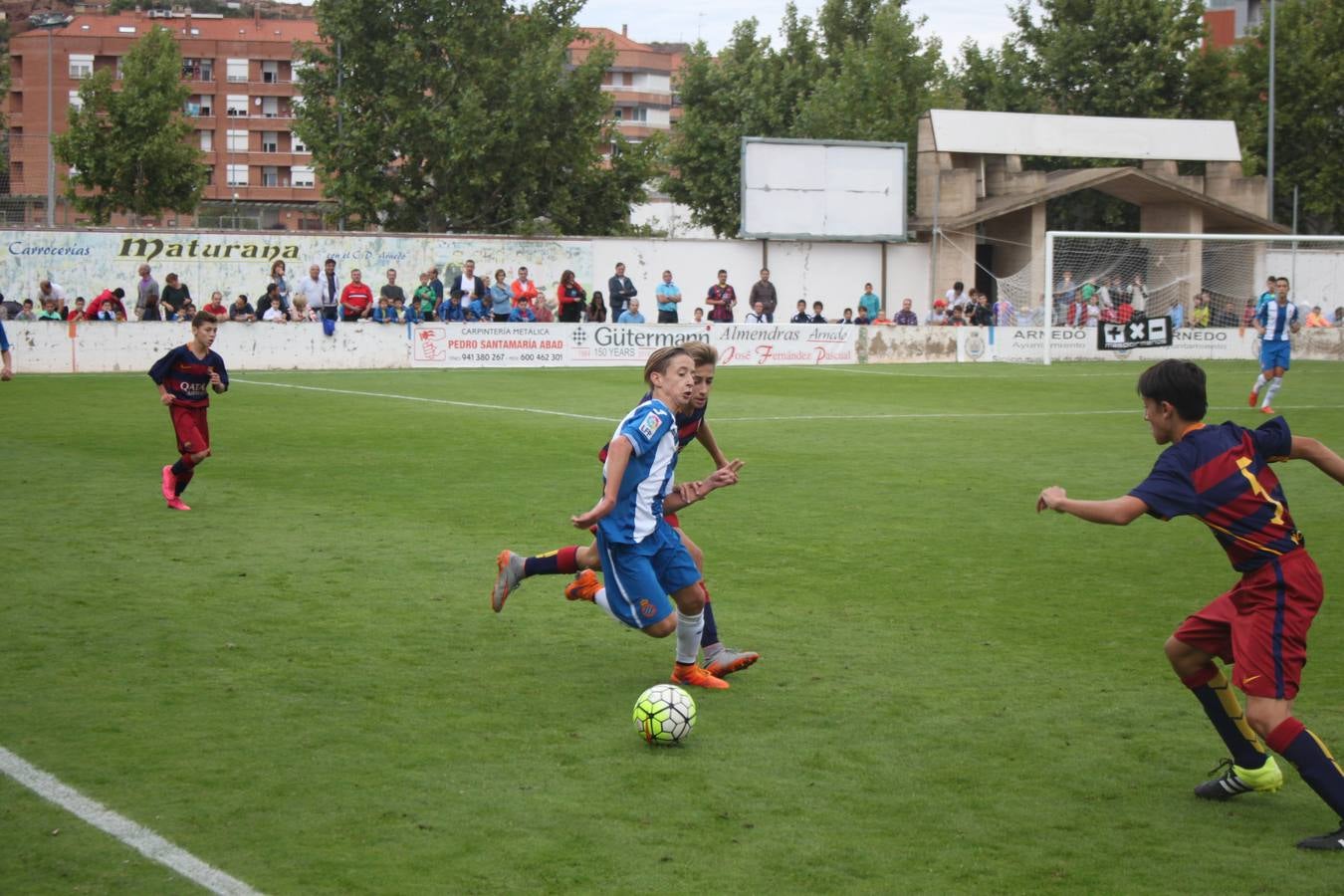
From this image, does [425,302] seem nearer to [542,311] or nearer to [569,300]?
[542,311]

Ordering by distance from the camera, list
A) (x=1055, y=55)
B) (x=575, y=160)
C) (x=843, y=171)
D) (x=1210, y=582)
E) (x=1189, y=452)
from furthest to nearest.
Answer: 1. (x=1055, y=55)
2. (x=575, y=160)
3. (x=843, y=171)
4. (x=1210, y=582)
5. (x=1189, y=452)

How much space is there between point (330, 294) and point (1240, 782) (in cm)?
2836

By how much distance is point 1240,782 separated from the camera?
5516 millimetres

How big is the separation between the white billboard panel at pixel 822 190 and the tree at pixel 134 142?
893 inches

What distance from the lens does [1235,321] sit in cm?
3991

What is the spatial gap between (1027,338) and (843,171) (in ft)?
30.0

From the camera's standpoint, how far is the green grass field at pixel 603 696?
4891mm

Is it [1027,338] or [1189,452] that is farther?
[1027,338]

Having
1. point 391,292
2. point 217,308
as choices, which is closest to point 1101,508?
point 217,308

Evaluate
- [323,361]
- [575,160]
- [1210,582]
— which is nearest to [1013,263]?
[575,160]

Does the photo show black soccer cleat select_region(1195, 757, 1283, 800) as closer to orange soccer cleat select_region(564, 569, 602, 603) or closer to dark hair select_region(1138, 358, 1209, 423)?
dark hair select_region(1138, 358, 1209, 423)

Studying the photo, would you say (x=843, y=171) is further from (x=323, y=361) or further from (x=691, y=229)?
(x=691, y=229)

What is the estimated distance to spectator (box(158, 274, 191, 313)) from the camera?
29.7 meters

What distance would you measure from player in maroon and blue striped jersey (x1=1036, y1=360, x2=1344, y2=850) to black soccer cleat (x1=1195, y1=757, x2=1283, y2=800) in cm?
32
